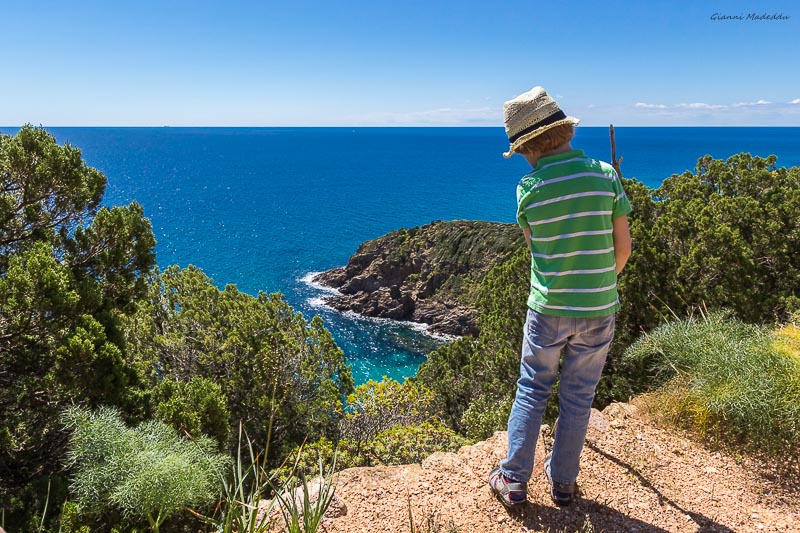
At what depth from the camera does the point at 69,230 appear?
589cm

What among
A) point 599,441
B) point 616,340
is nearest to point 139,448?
point 599,441

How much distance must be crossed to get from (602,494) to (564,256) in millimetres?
1860

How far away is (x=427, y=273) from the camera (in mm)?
47969

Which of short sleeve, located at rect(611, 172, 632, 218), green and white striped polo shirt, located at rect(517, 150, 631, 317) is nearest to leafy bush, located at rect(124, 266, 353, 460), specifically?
green and white striped polo shirt, located at rect(517, 150, 631, 317)

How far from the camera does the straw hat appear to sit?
2.74 meters

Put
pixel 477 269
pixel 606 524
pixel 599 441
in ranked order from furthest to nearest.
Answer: pixel 477 269, pixel 599 441, pixel 606 524

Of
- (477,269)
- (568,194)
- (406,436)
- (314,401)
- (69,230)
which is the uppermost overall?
(568,194)

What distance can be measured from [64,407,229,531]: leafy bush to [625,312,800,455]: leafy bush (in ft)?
12.4

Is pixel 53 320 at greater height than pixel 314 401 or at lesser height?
greater

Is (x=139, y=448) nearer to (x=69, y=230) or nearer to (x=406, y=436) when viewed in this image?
(x=69, y=230)

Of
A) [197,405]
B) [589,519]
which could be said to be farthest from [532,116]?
[197,405]

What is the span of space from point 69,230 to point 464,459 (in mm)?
5230

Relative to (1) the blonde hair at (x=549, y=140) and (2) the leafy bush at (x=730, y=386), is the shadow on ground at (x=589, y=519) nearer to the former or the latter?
(2) the leafy bush at (x=730, y=386)

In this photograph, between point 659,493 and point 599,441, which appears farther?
point 599,441
